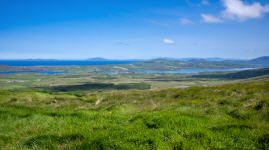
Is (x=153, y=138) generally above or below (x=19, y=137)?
above

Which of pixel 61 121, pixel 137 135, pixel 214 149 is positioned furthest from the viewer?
pixel 61 121

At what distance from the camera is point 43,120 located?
781 cm

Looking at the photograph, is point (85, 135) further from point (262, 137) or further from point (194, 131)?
point (262, 137)

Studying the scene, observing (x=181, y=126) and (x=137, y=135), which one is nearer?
(x=137, y=135)

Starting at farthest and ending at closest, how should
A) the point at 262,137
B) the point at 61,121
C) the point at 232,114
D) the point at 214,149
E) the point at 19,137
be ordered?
the point at 232,114, the point at 61,121, the point at 19,137, the point at 262,137, the point at 214,149

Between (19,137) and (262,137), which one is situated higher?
(262,137)

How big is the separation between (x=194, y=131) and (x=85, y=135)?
3.81 meters

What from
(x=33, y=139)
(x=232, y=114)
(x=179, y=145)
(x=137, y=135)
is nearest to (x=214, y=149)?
(x=179, y=145)

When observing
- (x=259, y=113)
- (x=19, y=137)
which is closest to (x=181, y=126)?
(x=259, y=113)

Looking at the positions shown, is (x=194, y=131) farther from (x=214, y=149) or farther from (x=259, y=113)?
(x=259, y=113)

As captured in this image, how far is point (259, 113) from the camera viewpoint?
308 inches

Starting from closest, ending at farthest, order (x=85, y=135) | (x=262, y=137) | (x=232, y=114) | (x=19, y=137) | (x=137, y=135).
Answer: (x=262, y=137) < (x=137, y=135) < (x=85, y=135) < (x=19, y=137) < (x=232, y=114)

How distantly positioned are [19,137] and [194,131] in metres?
6.49

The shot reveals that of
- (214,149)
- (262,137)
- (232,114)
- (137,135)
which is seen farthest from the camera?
(232,114)
